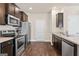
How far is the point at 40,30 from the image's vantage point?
1001 cm

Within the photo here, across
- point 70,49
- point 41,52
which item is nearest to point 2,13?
point 70,49

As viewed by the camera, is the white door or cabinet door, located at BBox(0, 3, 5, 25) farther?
the white door

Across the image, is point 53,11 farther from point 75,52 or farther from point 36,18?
point 75,52

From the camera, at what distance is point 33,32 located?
9984 millimetres

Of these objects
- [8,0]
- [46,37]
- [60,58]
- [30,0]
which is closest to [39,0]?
[30,0]

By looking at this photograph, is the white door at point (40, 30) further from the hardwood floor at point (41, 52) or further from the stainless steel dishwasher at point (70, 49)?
the stainless steel dishwasher at point (70, 49)

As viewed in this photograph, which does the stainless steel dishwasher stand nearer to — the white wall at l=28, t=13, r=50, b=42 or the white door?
the white wall at l=28, t=13, r=50, b=42

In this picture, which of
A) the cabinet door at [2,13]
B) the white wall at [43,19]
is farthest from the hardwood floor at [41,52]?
the white wall at [43,19]

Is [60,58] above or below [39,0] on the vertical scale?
below

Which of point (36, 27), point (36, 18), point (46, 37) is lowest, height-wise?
point (46, 37)

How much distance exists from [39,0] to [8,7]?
3.57 meters

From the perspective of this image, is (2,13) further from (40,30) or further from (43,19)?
(43,19)

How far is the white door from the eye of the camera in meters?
9.89

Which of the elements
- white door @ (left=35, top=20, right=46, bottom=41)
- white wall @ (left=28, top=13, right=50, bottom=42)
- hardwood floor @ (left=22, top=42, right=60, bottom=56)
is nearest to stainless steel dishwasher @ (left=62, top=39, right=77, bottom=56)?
hardwood floor @ (left=22, top=42, right=60, bottom=56)
